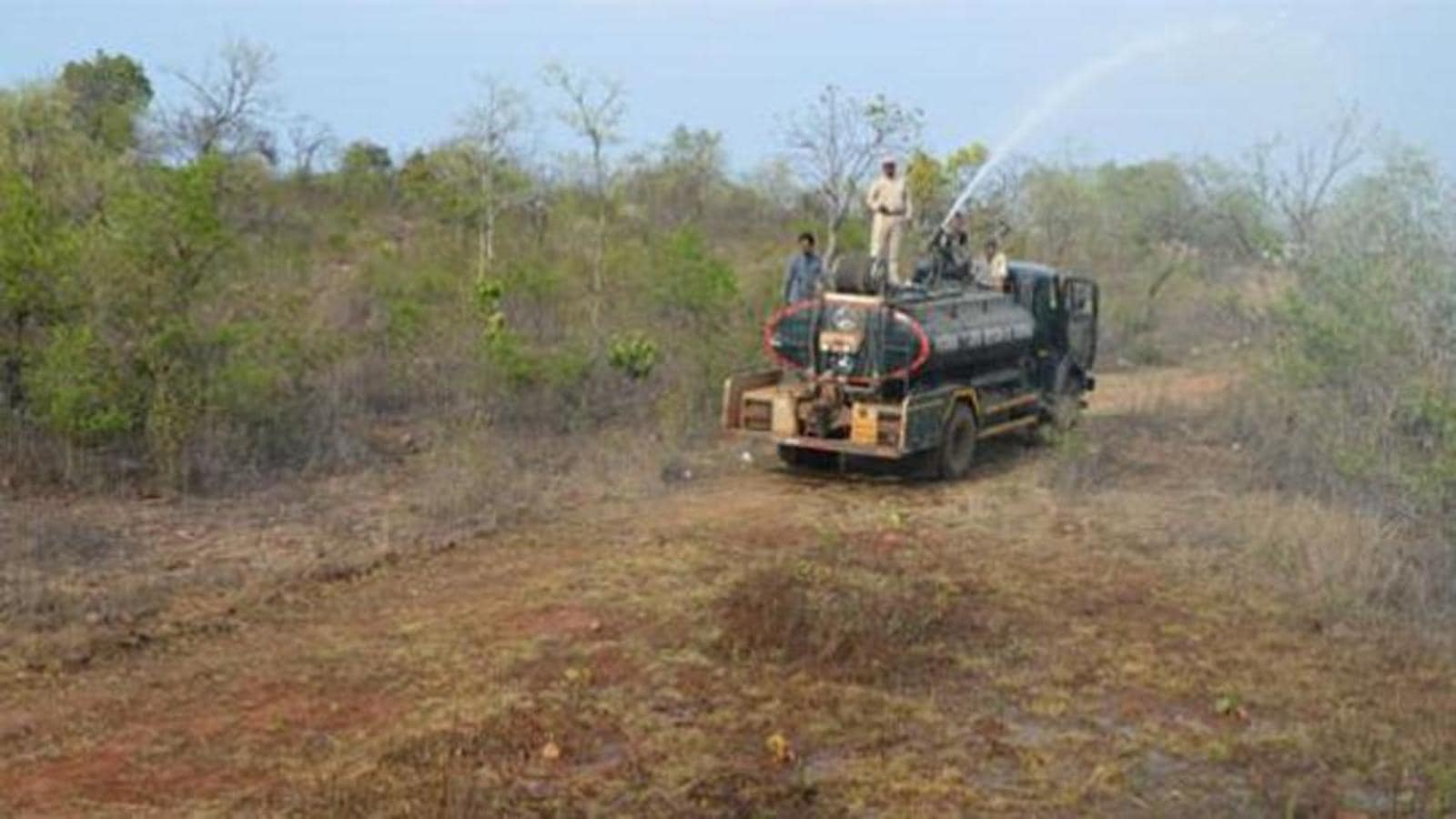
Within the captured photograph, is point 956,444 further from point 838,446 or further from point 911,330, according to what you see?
point 911,330

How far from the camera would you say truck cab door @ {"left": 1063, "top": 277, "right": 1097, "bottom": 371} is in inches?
679

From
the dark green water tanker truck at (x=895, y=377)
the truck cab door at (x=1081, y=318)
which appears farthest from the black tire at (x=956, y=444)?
the truck cab door at (x=1081, y=318)

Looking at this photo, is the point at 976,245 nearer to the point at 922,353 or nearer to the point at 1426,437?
the point at 922,353

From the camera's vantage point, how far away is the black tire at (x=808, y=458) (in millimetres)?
15391

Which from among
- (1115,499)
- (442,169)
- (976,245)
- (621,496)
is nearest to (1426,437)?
(1115,499)

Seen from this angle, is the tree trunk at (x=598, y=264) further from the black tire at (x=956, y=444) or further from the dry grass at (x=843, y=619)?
the dry grass at (x=843, y=619)

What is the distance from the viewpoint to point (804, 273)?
15625mm

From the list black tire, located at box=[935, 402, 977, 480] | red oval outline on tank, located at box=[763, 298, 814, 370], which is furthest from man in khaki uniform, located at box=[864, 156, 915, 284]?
black tire, located at box=[935, 402, 977, 480]

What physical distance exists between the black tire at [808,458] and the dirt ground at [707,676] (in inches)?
94.3

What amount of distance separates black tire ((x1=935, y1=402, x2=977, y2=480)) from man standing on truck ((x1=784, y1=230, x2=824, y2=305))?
1.98 meters

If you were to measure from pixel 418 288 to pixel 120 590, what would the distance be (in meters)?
9.77

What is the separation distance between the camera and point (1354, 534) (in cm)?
1109

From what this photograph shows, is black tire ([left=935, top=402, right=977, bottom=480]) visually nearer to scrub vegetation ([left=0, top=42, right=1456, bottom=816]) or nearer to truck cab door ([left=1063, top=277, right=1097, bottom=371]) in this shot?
scrub vegetation ([left=0, top=42, right=1456, bottom=816])

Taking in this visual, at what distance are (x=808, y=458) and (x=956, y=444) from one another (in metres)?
1.51
